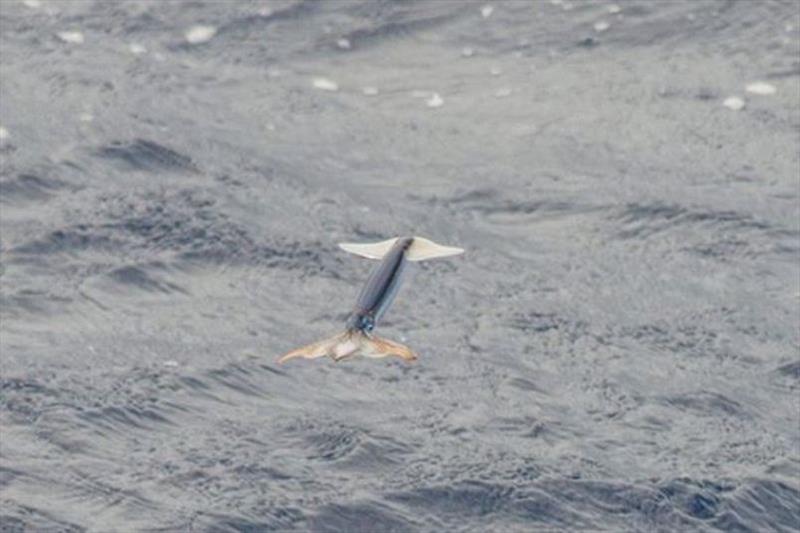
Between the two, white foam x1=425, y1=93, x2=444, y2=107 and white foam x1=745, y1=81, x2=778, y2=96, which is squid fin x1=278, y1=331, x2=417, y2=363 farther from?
white foam x1=745, y1=81, x2=778, y2=96

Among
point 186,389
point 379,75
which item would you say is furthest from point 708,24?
point 186,389

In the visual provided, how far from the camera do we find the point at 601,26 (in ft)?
43.0

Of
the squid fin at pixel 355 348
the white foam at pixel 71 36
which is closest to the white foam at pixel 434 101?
the white foam at pixel 71 36

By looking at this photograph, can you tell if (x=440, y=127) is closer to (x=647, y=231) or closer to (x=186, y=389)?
(x=647, y=231)

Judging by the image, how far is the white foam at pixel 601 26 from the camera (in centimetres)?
1308

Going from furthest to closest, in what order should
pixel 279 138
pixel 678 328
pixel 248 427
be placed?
pixel 279 138, pixel 678 328, pixel 248 427

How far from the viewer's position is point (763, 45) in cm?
1299

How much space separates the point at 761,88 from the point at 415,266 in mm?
2816

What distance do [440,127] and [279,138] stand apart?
33.7 inches

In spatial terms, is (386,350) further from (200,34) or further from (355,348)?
(200,34)

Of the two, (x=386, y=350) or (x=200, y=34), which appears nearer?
(x=386, y=350)

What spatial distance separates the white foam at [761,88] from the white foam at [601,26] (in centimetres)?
96

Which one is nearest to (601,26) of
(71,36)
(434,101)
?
(434,101)

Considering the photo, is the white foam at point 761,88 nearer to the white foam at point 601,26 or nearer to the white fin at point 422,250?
the white foam at point 601,26
